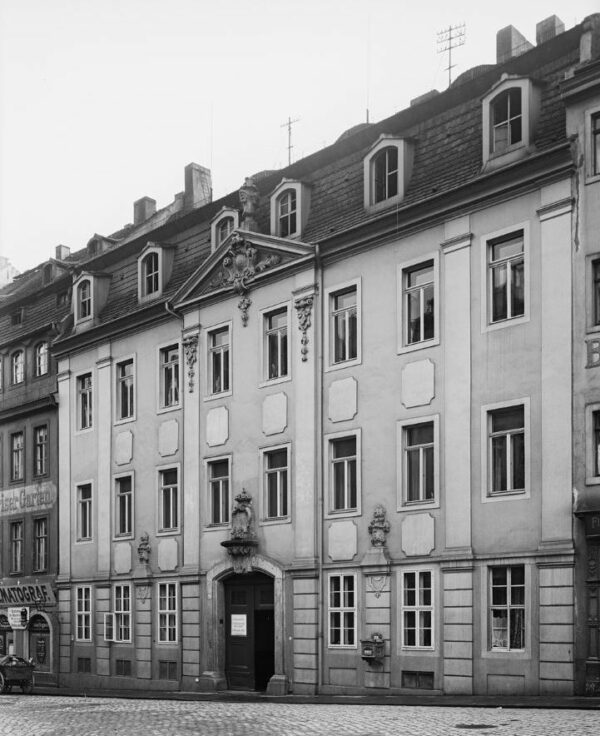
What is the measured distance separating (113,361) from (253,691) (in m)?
11.7

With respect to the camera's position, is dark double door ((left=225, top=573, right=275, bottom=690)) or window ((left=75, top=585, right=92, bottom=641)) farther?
window ((left=75, top=585, right=92, bottom=641))

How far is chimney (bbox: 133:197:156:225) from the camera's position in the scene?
170 feet

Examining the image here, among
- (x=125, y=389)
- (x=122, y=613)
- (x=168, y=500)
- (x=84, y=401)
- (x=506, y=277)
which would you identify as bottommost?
(x=122, y=613)

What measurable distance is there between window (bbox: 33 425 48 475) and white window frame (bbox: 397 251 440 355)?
17.7 meters

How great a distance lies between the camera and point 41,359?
137ft

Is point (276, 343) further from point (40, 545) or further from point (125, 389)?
point (40, 545)

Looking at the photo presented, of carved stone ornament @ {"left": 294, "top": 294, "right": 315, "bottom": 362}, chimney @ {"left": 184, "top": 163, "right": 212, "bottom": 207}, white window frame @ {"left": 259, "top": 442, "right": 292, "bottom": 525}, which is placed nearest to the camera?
carved stone ornament @ {"left": 294, "top": 294, "right": 315, "bottom": 362}

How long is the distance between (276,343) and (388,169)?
17.6 feet

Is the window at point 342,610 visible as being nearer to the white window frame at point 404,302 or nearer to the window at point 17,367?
the white window frame at point 404,302

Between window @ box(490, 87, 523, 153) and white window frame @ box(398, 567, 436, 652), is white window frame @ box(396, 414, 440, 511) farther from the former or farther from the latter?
window @ box(490, 87, 523, 153)

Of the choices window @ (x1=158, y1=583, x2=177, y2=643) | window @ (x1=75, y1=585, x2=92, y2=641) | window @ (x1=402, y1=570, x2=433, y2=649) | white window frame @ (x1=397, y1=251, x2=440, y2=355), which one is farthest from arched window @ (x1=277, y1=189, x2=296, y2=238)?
window @ (x1=75, y1=585, x2=92, y2=641)

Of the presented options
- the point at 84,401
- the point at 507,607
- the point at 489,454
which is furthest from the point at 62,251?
the point at 507,607

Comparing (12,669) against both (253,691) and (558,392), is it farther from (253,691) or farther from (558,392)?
(558,392)

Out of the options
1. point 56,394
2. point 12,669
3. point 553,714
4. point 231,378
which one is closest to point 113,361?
Answer: point 56,394
